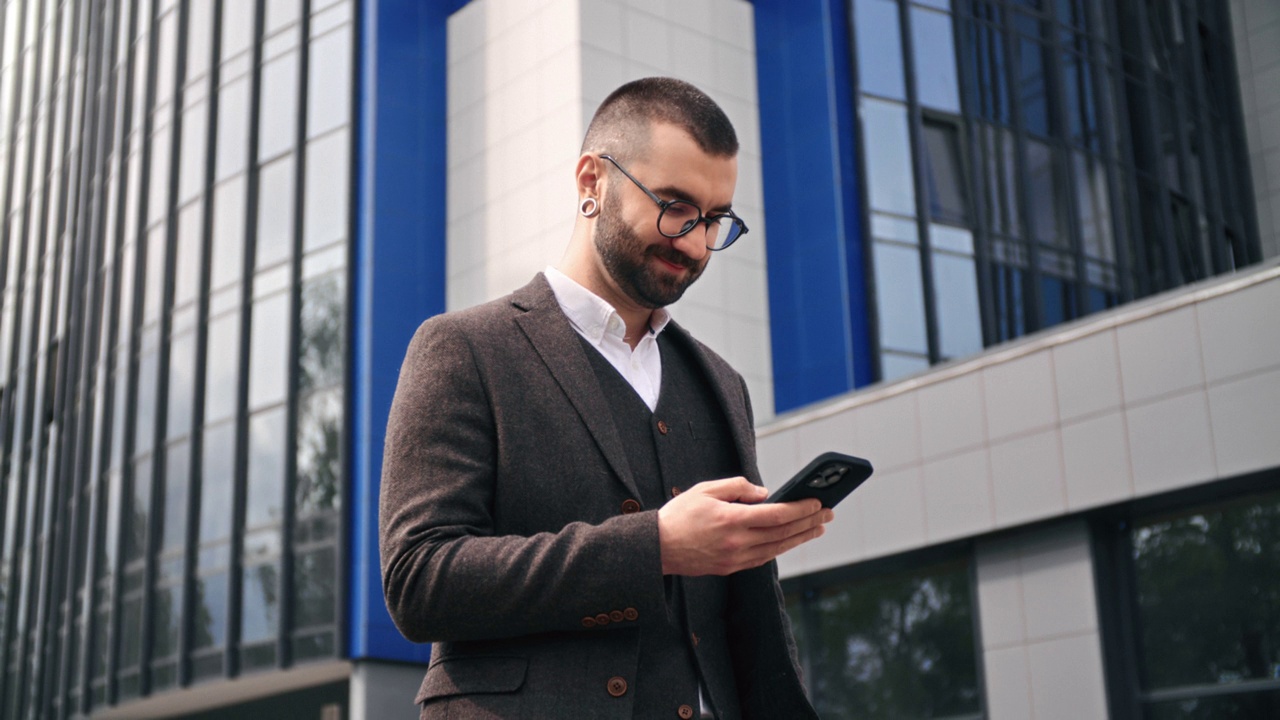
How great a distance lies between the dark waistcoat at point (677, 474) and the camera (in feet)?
7.51

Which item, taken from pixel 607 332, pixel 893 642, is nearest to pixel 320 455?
pixel 893 642

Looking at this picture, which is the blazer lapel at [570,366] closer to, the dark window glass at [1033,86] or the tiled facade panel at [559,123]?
the tiled facade panel at [559,123]

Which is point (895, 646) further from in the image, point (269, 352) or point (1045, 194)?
point (269, 352)

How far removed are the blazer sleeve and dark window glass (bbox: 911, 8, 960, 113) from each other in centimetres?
1731

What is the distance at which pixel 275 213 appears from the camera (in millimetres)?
19750

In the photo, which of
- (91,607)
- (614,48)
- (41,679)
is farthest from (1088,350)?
(41,679)

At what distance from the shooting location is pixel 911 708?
1313 centimetres

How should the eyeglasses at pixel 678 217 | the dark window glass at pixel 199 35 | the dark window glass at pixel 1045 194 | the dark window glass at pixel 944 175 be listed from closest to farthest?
1. the eyeglasses at pixel 678 217
2. the dark window glass at pixel 944 175
3. the dark window glass at pixel 1045 194
4. the dark window glass at pixel 199 35

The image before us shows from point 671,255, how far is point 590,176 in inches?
9.4

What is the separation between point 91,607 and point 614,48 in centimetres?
1118

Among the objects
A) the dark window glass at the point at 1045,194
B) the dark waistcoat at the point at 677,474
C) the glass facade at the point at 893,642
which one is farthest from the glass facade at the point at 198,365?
the dark waistcoat at the point at 677,474

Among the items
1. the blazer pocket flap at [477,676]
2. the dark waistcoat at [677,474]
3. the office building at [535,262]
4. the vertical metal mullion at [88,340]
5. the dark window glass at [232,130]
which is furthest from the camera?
the vertical metal mullion at [88,340]

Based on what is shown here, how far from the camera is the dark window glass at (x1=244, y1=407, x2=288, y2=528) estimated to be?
18.7 meters

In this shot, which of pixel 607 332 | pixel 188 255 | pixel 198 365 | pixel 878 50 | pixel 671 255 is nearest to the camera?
pixel 671 255
